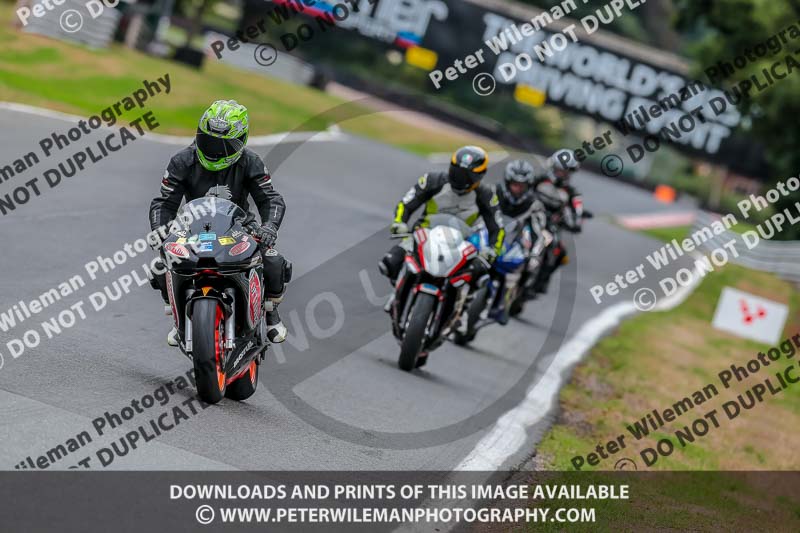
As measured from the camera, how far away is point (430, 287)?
35.3 ft

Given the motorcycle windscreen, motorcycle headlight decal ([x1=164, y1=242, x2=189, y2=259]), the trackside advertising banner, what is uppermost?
the motorcycle windscreen

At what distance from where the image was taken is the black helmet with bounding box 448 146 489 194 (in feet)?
36.0

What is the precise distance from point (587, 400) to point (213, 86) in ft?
80.0

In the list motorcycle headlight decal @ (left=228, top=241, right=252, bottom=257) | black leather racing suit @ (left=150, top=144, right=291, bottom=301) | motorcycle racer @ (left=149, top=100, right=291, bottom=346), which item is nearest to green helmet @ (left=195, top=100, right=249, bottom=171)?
motorcycle racer @ (left=149, top=100, right=291, bottom=346)

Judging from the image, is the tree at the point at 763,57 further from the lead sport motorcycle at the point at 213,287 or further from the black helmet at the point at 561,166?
the lead sport motorcycle at the point at 213,287

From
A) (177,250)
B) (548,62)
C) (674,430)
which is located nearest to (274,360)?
(177,250)

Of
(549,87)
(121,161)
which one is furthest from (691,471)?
(549,87)

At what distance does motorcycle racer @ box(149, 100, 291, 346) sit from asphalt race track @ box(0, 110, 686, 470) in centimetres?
78

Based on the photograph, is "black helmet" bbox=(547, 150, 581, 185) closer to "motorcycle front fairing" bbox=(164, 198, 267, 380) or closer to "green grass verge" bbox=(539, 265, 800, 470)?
"green grass verge" bbox=(539, 265, 800, 470)

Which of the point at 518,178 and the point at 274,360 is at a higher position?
the point at 518,178

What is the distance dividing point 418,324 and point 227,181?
2948 millimetres

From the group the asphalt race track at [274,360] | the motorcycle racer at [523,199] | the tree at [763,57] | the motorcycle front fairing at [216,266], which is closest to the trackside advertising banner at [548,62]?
the tree at [763,57]

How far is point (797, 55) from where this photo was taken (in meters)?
33.3

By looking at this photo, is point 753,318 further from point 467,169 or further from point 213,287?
→ point 213,287
